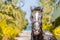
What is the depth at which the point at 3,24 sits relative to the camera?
248cm

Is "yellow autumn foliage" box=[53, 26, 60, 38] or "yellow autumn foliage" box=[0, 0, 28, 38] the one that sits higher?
"yellow autumn foliage" box=[0, 0, 28, 38]

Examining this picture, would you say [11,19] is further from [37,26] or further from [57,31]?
[57,31]

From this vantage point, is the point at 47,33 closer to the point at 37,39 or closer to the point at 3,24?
the point at 37,39

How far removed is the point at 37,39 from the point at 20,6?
0.43 m

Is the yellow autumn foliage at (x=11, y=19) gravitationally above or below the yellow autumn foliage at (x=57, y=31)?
above

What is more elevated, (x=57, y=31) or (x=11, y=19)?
(x=11, y=19)

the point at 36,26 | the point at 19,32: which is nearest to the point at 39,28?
the point at 36,26

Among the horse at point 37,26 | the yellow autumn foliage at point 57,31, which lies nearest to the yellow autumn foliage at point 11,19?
the horse at point 37,26

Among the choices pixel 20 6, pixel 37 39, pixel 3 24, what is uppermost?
pixel 20 6

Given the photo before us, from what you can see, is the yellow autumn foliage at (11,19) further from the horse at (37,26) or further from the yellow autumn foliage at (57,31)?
the yellow autumn foliage at (57,31)

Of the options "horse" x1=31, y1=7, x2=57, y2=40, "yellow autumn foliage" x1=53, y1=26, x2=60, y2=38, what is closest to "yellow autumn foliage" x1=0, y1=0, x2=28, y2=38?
"horse" x1=31, y1=7, x2=57, y2=40

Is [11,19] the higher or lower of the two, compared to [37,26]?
higher

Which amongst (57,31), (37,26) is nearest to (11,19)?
(37,26)

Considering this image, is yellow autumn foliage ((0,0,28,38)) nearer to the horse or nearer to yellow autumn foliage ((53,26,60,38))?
the horse
